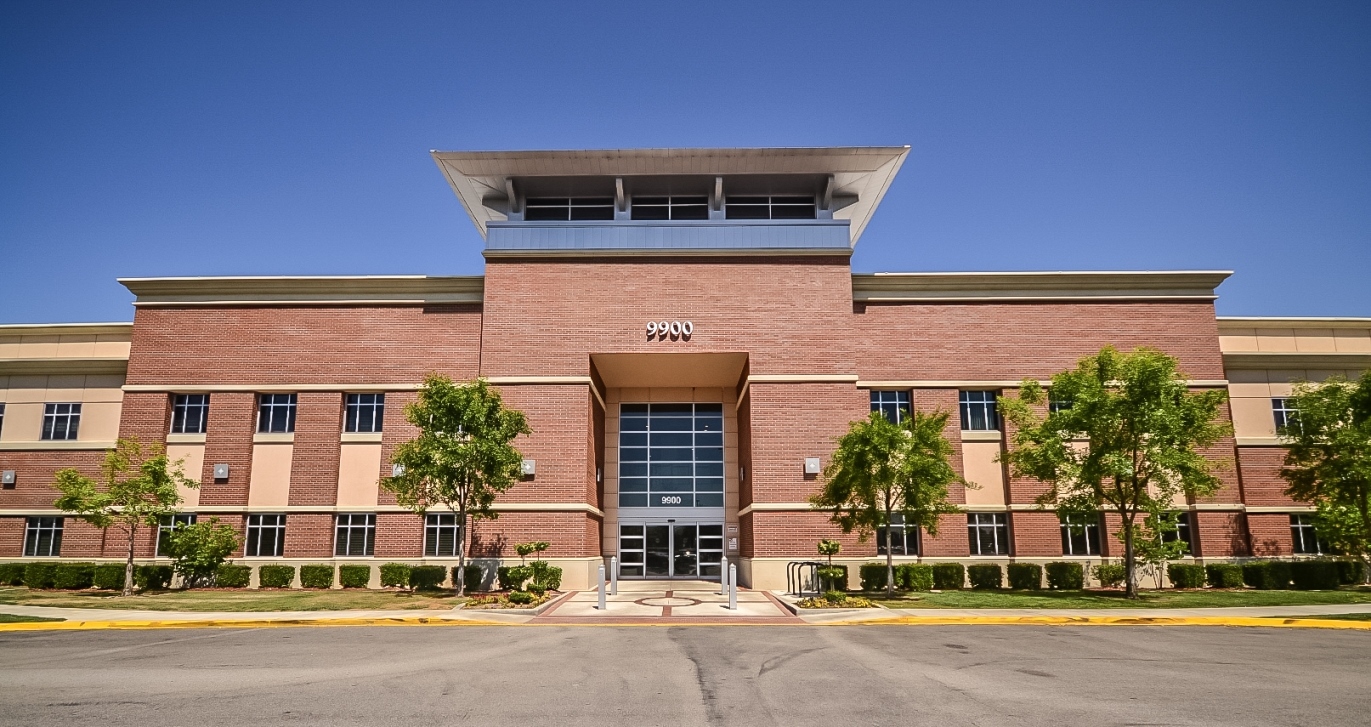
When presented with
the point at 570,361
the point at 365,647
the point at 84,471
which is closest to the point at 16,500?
the point at 84,471

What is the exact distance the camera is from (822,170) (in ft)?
101

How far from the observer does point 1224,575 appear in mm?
27406

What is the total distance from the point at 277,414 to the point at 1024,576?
26.8m

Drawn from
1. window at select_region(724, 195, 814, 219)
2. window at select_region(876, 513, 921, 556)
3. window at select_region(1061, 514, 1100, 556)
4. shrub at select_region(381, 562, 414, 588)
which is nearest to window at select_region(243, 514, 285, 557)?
shrub at select_region(381, 562, 414, 588)

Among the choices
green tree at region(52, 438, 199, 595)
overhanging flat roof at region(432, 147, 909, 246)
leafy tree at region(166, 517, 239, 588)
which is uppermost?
overhanging flat roof at region(432, 147, 909, 246)

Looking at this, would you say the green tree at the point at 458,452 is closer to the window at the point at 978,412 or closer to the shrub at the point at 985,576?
the shrub at the point at 985,576

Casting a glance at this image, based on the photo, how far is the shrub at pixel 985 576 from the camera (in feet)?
91.1

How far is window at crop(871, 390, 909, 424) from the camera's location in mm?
30531

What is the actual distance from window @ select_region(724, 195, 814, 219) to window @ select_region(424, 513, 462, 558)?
15372mm

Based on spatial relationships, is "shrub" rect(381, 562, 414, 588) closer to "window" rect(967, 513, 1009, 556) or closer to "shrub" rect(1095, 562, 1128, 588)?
"window" rect(967, 513, 1009, 556)

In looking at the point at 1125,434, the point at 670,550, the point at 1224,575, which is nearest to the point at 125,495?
the point at 670,550

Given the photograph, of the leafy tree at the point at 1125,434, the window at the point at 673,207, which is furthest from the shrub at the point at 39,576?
the leafy tree at the point at 1125,434

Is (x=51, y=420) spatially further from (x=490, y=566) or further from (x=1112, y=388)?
(x=1112, y=388)

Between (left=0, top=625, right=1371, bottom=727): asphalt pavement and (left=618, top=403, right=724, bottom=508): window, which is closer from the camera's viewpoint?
(left=0, top=625, right=1371, bottom=727): asphalt pavement
